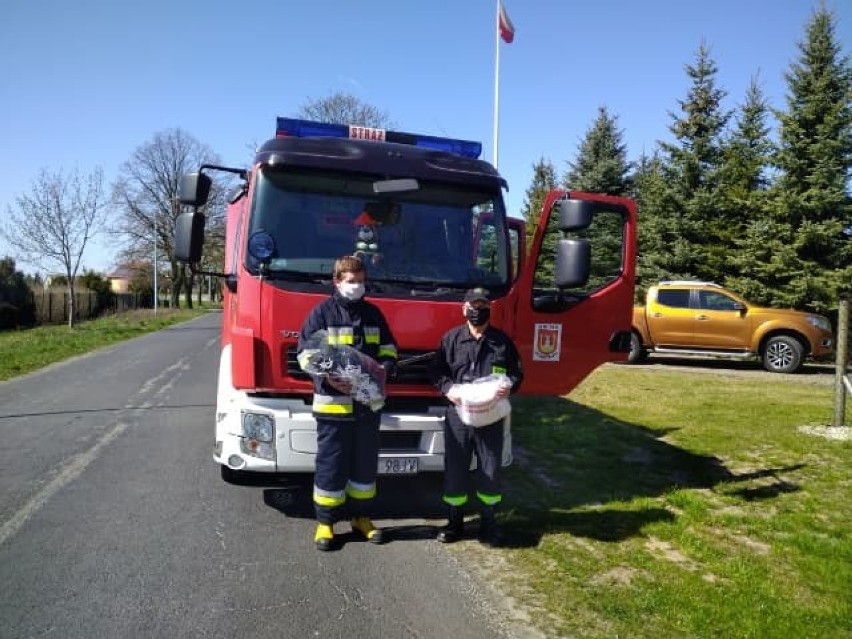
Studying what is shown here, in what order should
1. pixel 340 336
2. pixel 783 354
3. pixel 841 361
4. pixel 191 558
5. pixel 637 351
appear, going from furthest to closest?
pixel 637 351, pixel 783 354, pixel 841 361, pixel 340 336, pixel 191 558

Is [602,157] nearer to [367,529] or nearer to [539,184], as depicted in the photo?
[539,184]

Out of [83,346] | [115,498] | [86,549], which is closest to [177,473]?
[115,498]

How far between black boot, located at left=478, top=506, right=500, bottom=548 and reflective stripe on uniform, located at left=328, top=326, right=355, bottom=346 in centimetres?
151

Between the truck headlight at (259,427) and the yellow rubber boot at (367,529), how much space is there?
842 mm

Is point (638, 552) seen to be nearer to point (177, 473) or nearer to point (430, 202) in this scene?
point (430, 202)

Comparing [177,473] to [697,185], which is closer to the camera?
[177,473]

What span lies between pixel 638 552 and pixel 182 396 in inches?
323

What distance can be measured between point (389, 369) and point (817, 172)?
20227 mm

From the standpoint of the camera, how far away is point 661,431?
336 inches

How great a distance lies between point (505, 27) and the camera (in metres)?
18.3

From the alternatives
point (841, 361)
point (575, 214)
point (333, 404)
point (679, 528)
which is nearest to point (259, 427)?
point (333, 404)

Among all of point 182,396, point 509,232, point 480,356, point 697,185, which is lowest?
point 182,396

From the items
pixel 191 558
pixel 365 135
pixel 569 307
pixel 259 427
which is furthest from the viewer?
pixel 365 135

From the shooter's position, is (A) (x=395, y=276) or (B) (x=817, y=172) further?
(B) (x=817, y=172)
